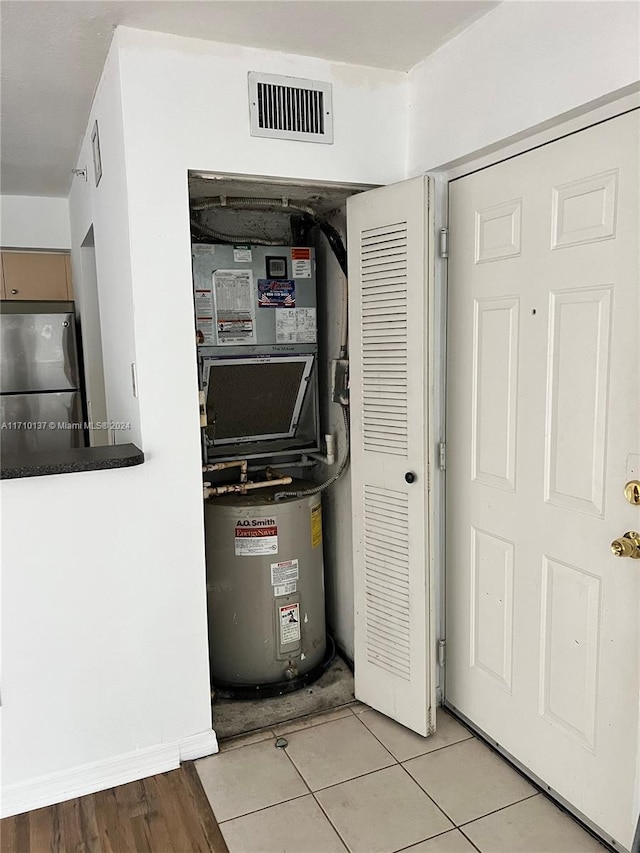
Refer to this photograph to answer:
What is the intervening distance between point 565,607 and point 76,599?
1460 millimetres

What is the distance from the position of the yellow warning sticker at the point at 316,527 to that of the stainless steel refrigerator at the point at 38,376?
158cm

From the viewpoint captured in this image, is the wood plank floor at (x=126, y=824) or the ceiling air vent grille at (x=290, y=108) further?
the ceiling air vent grille at (x=290, y=108)

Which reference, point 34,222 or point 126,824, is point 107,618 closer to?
point 126,824

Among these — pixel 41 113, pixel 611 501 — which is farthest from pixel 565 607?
pixel 41 113

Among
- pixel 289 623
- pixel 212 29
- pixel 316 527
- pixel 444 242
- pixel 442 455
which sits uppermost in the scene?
pixel 212 29

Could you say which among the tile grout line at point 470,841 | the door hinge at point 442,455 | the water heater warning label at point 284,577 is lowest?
the tile grout line at point 470,841

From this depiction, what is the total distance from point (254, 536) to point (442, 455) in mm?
819

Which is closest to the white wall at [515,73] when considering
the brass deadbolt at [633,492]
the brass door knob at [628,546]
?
the brass deadbolt at [633,492]

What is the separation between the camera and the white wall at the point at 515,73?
1501mm

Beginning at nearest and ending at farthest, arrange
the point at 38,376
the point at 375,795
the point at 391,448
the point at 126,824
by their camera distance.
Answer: the point at 126,824
the point at 375,795
the point at 391,448
the point at 38,376

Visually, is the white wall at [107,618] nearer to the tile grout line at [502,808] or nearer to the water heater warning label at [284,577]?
the water heater warning label at [284,577]

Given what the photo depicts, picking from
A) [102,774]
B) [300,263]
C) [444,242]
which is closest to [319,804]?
[102,774]

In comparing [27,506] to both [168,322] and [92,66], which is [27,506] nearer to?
[168,322]

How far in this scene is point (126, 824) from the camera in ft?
6.21
